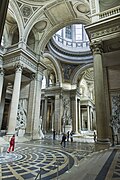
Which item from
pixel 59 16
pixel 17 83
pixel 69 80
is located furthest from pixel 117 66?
pixel 69 80

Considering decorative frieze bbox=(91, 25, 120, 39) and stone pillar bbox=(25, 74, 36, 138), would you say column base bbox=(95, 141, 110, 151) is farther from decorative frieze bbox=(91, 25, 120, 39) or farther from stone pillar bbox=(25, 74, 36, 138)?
stone pillar bbox=(25, 74, 36, 138)

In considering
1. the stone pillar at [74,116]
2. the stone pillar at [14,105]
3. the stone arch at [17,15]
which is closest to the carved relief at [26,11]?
the stone arch at [17,15]

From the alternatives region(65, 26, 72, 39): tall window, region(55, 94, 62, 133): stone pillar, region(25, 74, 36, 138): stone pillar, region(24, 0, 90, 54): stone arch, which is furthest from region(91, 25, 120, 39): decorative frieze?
region(65, 26, 72, 39): tall window

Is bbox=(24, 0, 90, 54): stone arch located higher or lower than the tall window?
lower

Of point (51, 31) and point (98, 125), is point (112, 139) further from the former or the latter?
point (51, 31)

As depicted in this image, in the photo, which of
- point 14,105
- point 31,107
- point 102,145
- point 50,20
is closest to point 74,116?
point 31,107

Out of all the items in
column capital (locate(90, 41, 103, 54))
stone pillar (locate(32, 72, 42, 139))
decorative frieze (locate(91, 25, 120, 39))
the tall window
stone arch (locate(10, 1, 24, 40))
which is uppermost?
the tall window

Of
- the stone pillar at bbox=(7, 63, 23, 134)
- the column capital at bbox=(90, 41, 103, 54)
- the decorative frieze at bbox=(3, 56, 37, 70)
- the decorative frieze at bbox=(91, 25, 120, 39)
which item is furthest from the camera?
the decorative frieze at bbox=(3, 56, 37, 70)

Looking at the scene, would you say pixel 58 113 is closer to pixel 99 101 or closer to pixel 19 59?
pixel 19 59

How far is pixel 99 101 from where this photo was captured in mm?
6918

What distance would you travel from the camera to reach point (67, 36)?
26.3 m

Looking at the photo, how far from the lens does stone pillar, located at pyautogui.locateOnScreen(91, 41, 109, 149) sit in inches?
256

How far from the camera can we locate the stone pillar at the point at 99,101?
256 inches

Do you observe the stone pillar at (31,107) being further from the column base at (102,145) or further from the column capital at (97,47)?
the column capital at (97,47)
